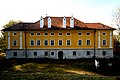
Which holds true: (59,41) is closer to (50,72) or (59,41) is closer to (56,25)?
(56,25)

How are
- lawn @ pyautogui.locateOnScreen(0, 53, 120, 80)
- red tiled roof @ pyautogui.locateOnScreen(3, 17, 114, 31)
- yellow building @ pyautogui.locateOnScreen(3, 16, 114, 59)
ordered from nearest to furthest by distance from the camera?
lawn @ pyautogui.locateOnScreen(0, 53, 120, 80) < yellow building @ pyautogui.locateOnScreen(3, 16, 114, 59) < red tiled roof @ pyautogui.locateOnScreen(3, 17, 114, 31)

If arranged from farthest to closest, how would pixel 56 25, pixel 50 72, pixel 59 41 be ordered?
pixel 56 25
pixel 59 41
pixel 50 72

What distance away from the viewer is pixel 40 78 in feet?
58.6

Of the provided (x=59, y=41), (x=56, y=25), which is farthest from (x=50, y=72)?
(x=56, y=25)

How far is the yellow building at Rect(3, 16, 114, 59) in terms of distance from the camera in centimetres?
4450

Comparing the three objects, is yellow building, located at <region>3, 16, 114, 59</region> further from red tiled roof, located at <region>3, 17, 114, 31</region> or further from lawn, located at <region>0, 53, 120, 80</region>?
lawn, located at <region>0, 53, 120, 80</region>

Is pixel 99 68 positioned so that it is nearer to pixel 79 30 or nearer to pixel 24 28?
pixel 79 30

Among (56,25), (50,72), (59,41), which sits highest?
(56,25)

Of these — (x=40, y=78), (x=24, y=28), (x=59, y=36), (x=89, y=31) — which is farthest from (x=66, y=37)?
(x=40, y=78)

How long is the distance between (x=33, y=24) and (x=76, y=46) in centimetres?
982

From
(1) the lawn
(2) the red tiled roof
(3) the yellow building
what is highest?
(2) the red tiled roof

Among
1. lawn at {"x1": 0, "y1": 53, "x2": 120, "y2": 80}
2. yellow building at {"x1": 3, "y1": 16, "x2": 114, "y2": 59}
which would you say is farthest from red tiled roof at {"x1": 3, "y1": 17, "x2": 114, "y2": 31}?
lawn at {"x1": 0, "y1": 53, "x2": 120, "y2": 80}

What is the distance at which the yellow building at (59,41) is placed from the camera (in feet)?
146

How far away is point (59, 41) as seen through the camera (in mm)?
44875
